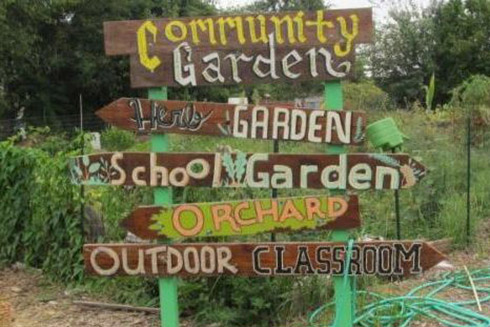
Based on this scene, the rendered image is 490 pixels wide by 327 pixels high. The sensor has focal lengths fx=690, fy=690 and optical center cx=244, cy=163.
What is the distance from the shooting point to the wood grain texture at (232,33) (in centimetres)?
433

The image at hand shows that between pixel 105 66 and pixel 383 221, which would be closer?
pixel 383 221

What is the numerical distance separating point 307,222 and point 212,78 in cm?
111

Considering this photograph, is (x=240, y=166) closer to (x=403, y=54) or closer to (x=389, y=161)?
(x=389, y=161)

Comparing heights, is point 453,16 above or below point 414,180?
above

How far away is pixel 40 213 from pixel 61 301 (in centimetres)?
112

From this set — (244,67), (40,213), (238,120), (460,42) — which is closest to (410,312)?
(238,120)

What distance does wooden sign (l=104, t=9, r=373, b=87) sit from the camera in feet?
14.3

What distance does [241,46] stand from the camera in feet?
14.4

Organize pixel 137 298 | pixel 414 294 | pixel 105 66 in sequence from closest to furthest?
pixel 414 294 < pixel 137 298 < pixel 105 66

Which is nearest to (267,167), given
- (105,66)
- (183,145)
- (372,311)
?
(372,311)

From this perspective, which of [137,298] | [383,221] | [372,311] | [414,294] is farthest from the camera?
[383,221]

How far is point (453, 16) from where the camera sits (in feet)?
145

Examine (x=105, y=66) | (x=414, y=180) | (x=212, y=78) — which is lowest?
(x=414, y=180)

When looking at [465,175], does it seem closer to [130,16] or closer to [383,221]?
[383,221]
